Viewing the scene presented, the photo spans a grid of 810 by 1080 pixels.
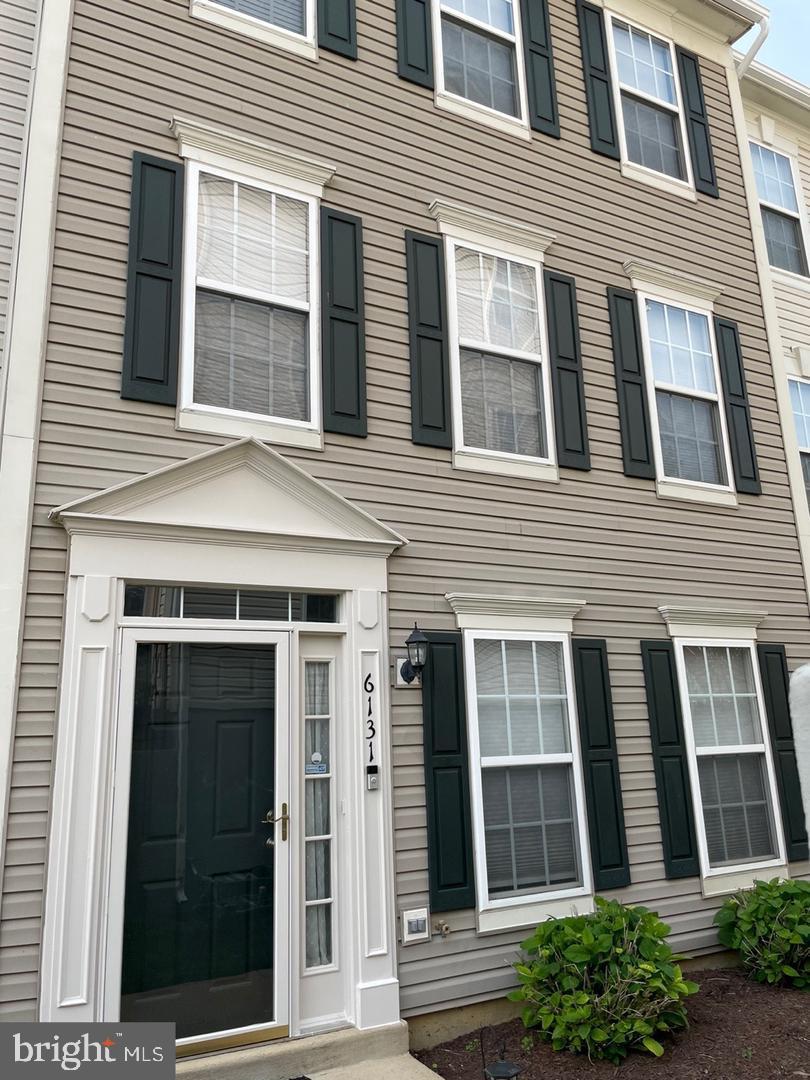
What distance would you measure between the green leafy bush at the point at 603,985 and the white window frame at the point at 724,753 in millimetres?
1272

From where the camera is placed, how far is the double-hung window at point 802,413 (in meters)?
8.50

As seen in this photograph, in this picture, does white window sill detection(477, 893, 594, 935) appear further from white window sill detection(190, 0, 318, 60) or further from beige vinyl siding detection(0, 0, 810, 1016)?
white window sill detection(190, 0, 318, 60)

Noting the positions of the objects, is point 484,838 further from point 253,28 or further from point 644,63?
point 644,63

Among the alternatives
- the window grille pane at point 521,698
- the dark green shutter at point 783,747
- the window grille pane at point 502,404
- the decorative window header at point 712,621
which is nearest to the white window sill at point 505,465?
the window grille pane at point 502,404

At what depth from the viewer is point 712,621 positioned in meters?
6.43

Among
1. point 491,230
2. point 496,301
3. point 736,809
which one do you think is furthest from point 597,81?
point 736,809

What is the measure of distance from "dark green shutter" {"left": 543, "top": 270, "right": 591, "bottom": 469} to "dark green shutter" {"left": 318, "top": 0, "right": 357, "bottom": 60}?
7.18 feet

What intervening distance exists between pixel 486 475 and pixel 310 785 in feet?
7.95

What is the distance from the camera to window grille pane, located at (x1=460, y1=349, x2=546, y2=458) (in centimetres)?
582

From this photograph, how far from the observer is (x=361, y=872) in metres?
4.51

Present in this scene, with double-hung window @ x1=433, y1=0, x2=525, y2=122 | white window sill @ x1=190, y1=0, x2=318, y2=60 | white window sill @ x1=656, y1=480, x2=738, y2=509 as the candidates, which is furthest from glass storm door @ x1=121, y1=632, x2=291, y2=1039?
double-hung window @ x1=433, y1=0, x2=525, y2=122

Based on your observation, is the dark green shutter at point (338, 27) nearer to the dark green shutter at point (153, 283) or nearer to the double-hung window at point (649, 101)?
the dark green shutter at point (153, 283)

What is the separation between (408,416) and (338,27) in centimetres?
294

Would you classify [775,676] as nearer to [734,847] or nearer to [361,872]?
[734,847]
